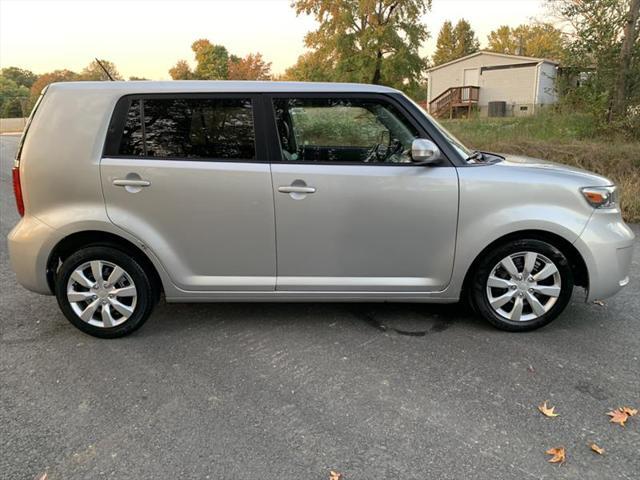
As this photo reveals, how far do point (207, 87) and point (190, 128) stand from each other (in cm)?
32

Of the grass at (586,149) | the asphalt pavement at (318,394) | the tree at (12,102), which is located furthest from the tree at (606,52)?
the tree at (12,102)

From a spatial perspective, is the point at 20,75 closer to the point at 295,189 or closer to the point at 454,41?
the point at 454,41

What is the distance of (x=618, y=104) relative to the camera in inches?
467

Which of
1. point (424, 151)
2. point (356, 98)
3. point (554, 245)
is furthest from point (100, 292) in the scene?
point (554, 245)

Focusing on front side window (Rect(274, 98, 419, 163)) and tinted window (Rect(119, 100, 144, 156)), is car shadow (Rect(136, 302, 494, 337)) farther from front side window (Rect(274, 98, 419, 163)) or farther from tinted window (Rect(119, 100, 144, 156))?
tinted window (Rect(119, 100, 144, 156))

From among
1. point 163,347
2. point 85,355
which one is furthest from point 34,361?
point 163,347

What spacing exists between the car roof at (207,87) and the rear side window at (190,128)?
0.24ft

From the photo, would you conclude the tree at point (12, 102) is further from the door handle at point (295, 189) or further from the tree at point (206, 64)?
the door handle at point (295, 189)

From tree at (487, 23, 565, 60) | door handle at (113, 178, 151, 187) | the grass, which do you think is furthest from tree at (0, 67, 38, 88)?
door handle at (113, 178, 151, 187)

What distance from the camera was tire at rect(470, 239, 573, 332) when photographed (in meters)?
3.70

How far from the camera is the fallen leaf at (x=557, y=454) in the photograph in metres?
2.46

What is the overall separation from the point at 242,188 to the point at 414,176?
1207 millimetres

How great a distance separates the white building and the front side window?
3136 cm

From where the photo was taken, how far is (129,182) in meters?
3.57
